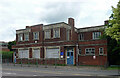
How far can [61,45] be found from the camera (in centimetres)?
3131

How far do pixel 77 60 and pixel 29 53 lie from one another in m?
11.7

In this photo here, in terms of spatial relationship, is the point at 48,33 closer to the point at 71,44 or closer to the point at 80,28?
the point at 71,44

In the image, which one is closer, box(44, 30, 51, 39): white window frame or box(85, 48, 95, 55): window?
box(85, 48, 95, 55): window

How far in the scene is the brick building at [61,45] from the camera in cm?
2874

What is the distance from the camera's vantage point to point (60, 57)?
31.2 m

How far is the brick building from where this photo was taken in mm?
28737

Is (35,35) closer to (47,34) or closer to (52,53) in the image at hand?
(47,34)

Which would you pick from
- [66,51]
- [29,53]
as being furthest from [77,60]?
[29,53]

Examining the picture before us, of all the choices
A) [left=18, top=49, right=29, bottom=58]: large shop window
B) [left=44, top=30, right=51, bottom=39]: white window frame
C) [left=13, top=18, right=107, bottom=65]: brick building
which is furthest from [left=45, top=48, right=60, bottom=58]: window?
[left=18, top=49, right=29, bottom=58]: large shop window

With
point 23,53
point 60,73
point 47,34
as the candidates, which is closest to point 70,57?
point 47,34

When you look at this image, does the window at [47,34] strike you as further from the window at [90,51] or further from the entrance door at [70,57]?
the window at [90,51]

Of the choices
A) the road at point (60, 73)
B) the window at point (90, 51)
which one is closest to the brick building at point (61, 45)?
the window at point (90, 51)

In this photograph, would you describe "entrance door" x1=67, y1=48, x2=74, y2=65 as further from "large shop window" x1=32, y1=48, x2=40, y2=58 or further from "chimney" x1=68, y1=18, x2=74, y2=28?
"chimney" x1=68, y1=18, x2=74, y2=28

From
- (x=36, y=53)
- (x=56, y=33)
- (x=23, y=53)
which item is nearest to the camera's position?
(x=56, y=33)
